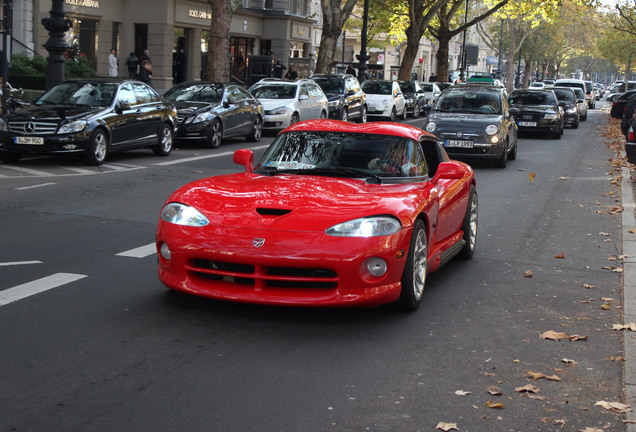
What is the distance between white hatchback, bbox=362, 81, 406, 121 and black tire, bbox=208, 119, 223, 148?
14442 millimetres

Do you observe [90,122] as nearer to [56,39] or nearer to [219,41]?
[56,39]

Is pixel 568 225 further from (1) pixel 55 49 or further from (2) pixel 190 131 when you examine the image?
(1) pixel 55 49

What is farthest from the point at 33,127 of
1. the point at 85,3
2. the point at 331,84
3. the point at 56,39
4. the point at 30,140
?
the point at 85,3

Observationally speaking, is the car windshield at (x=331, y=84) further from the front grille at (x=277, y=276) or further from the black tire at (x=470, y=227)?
the front grille at (x=277, y=276)

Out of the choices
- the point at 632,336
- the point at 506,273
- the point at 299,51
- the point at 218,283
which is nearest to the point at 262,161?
the point at 218,283

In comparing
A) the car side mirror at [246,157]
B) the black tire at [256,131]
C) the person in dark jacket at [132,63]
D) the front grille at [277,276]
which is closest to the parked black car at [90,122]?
the black tire at [256,131]

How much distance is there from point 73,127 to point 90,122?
390 mm

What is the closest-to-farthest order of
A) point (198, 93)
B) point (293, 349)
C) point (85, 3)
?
1. point (293, 349)
2. point (198, 93)
3. point (85, 3)

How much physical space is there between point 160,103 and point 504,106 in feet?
24.5

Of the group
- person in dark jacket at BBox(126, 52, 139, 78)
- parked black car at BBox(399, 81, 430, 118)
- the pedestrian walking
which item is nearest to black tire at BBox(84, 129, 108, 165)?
the pedestrian walking

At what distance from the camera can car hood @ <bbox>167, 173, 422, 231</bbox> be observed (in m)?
6.06

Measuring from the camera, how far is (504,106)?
Result: 19938mm

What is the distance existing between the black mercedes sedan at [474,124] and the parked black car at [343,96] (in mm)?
9090

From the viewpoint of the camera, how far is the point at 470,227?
8711 mm
